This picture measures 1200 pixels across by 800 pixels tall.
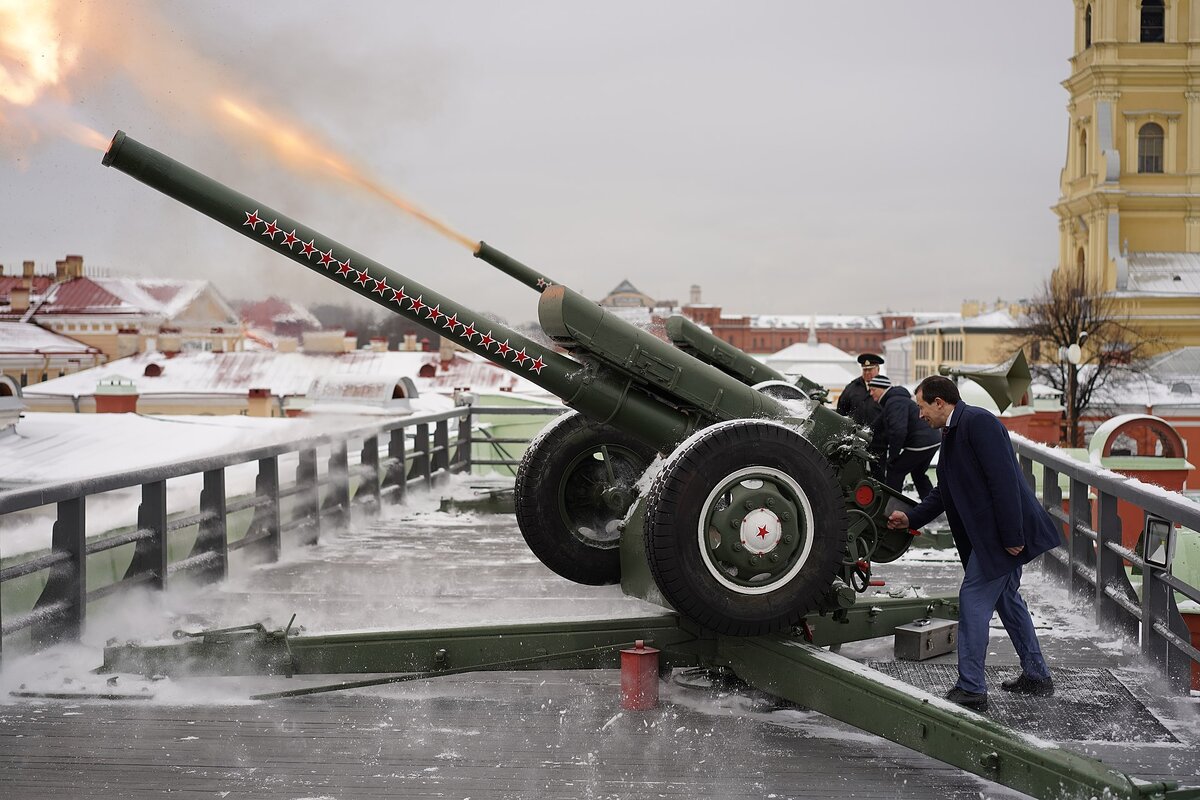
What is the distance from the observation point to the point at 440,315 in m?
6.86

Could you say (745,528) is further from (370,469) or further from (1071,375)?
(1071,375)

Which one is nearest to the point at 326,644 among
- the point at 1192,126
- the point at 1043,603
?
the point at 1043,603

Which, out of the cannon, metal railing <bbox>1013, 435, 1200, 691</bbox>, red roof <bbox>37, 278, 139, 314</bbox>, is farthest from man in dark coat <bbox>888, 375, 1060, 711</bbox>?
red roof <bbox>37, 278, 139, 314</bbox>

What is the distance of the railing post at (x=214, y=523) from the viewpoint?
31.2ft

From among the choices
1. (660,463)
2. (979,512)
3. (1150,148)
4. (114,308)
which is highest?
(1150,148)

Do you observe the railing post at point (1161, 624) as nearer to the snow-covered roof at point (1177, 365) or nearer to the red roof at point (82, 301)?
the red roof at point (82, 301)

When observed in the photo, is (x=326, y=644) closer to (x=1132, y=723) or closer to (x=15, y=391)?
(x=1132, y=723)

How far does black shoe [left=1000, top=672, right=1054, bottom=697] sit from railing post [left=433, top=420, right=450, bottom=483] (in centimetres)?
983

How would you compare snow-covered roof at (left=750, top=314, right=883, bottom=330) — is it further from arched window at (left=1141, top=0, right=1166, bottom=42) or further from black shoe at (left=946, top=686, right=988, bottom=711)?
black shoe at (left=946, top=686, right=988, bottom=711)

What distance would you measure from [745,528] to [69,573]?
12.4ft

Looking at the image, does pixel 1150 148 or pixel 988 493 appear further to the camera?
pixel 1150 148

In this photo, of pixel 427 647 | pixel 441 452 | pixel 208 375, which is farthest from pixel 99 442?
pixel 427 647

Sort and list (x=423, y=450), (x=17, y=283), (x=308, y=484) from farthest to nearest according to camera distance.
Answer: (x=17, y=283), (x=423, y=450), (x=308, y=484)

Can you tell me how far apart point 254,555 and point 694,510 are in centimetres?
550
